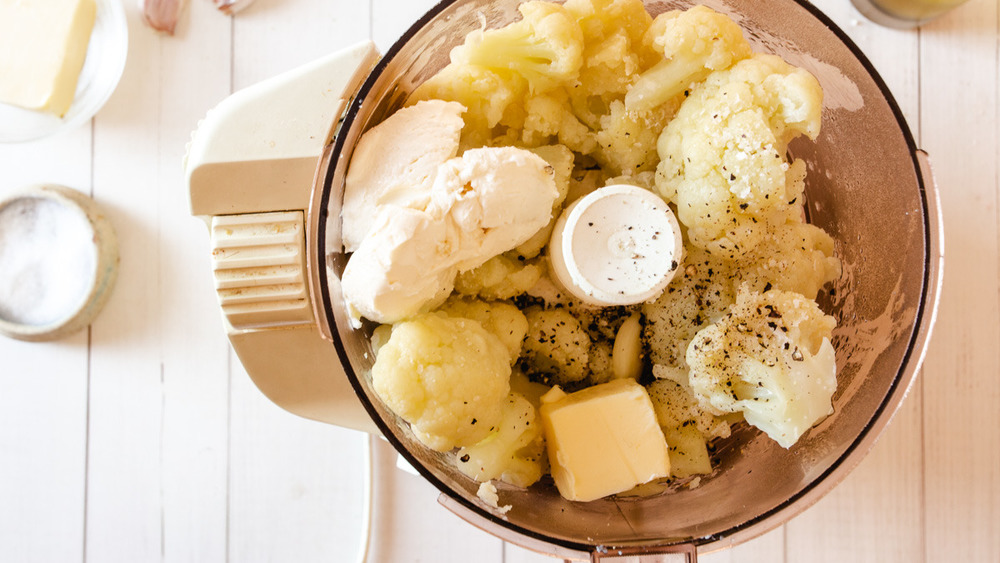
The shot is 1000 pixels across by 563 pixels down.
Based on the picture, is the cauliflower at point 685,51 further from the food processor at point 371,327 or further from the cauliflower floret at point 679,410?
the cauliflower floret at point 679,410

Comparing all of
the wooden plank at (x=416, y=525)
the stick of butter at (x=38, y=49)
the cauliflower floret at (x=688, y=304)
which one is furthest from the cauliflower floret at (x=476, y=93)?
the stick of butter at (x=38, y=49)

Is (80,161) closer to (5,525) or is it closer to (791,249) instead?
(5,525)

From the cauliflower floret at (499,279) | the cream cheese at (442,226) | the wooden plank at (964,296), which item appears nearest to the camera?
the cream cheese at (442,226)

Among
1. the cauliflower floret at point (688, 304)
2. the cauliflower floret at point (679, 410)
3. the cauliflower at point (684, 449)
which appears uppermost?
the cauliflower floret at point (688, 304)

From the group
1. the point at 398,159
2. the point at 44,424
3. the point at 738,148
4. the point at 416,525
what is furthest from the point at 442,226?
the point at 44,424

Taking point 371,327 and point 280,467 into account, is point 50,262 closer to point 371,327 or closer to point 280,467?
point 280,467

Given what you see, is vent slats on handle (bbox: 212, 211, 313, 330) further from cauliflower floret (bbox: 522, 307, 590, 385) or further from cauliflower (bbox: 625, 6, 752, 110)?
cauliflower (bbox: 625, 6, 752, 110)

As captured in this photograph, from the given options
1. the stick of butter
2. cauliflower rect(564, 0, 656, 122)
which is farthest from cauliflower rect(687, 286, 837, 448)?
the stick of butter
